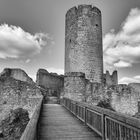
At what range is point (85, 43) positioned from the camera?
16.5 m

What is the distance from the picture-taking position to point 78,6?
679 inches

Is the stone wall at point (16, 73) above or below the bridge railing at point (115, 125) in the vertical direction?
above

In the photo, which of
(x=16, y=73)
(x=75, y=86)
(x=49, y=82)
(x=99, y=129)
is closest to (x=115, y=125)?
(x=99, y=129)

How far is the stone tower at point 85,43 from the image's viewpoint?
16.4 m

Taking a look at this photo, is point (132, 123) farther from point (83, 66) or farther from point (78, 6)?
point (78, 6)

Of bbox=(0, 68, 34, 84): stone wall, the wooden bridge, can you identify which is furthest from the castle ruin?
the wooden bridge

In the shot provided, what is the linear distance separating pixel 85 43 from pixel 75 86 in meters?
6.99

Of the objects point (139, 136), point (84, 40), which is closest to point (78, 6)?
point (84, 40)

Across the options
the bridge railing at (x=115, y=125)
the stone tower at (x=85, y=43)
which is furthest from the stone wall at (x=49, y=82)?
the bridge railing at (x=115, y=125)

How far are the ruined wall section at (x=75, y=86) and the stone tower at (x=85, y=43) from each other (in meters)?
5.00

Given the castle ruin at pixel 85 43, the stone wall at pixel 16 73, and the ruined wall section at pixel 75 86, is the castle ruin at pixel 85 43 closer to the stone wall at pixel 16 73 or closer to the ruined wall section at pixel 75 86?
the ruined wall section at pixel 75 86

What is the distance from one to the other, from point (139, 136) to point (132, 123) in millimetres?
187

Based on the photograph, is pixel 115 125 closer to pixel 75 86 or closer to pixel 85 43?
pixel 75 86

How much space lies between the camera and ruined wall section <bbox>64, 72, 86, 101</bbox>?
10883mm
